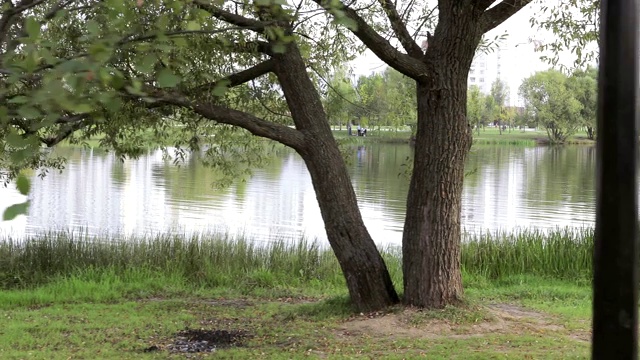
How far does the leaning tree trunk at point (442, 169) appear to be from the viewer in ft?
24.5

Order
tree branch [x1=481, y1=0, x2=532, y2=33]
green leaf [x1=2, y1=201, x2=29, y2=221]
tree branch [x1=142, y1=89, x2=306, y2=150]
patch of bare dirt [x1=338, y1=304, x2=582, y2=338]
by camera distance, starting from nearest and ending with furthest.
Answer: green leaf [x1=2, y1=201, x2=29, y2=221] < patch of bare dirt [x1=338, y1=304, x2=582, y2=338] < tree branch [x1=142, y1=89, x2=306, y2=150] < tree branch [x1=481, y1=0, x2=532, y2=33]

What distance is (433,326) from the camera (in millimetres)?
7062

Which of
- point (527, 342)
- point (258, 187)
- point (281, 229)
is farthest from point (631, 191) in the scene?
point (258, 187)

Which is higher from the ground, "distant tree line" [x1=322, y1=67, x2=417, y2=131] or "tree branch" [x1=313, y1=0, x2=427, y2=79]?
"tree branch" [x1=313, y1=0, x2=427, y2=79]

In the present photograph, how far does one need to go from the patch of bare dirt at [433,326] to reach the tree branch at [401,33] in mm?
2862

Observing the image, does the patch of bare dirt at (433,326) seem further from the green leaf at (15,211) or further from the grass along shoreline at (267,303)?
the green leaf at (15,211)

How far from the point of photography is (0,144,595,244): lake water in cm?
1805

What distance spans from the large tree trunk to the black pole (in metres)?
5.65

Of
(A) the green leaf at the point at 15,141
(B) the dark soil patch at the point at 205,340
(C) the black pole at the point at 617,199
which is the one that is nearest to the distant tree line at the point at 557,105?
(B) the dark soil patch at the point at 205,340

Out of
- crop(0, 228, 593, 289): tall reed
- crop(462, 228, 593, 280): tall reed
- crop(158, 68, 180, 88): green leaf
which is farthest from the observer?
crop(462, 228, 593, 280): tall reed

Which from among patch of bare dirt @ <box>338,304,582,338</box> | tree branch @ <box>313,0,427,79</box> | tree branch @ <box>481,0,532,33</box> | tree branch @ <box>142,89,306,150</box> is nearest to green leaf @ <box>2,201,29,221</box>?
tree branch @ <box>142,89,306,150</box>

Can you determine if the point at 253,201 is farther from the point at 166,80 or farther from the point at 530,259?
the point at 166,80

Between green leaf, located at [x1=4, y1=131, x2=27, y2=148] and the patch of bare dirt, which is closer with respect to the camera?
green leaf, located at [x1=4, y1=131, x2=27, y2=148]

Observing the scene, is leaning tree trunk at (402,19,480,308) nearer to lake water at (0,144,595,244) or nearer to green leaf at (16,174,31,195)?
lake water at (0,144,595,244)
